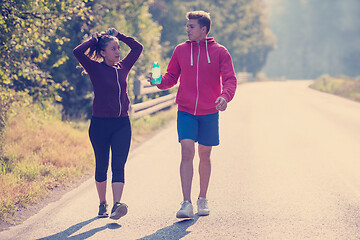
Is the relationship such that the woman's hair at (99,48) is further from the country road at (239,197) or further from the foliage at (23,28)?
the foliage at (23,28)

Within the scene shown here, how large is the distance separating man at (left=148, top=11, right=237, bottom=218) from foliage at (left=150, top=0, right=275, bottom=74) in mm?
20163

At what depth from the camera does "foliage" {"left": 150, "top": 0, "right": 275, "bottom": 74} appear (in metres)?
32.4

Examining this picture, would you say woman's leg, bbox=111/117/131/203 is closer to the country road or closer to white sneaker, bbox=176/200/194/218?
the country road

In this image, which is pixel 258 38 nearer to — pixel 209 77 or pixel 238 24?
pixel 238 24

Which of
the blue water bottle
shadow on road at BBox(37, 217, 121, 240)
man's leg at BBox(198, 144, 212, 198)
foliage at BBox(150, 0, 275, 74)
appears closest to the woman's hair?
the blue water bottle

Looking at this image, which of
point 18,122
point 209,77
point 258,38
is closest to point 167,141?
point 18,122

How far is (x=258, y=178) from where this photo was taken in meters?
7.45

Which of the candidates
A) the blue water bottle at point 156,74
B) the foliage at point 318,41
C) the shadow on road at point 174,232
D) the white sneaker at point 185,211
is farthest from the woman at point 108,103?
the foliage at point 318,41

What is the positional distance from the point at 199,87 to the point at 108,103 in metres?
0.99

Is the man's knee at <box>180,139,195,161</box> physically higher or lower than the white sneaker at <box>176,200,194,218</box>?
higher

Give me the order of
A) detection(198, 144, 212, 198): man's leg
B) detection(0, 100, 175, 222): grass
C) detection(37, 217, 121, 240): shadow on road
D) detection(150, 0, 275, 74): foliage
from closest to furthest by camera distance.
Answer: detection(37, 217, 121, 240): shadow on road, detection(198, 144, 212, 198): man's leg, detection(0, 100, 175, 222): grass, detection(150, 0, 275, 74): foliage

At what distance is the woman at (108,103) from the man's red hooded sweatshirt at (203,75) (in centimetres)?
64

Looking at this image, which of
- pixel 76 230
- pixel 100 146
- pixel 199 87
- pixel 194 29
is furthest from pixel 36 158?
pixel 194 29

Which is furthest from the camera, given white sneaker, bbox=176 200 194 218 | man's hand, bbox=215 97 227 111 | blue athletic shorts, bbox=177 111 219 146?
blue athletic shorts, bbox=177 111 219 146
